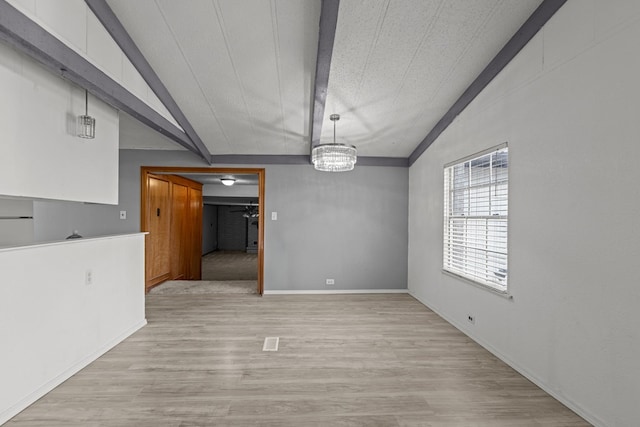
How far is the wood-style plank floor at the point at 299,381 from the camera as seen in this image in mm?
1975

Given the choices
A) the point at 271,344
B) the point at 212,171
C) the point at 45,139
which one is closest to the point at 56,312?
the point at 45,139

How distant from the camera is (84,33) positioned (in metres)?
2.15

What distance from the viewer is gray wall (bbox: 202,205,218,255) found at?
11782mm

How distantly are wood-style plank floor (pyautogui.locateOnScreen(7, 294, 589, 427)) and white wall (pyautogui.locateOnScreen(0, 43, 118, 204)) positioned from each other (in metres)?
1.54

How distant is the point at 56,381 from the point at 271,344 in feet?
5.56

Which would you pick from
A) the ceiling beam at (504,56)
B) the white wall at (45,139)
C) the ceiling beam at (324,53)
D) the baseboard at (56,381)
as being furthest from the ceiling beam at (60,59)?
the ceiling beam at (504,56)

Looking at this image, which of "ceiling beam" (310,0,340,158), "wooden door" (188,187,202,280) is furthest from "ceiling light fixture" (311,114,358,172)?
"wooden door" (188,187,202,280)

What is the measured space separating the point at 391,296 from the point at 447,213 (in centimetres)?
175

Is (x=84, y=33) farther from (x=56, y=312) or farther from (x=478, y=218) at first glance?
(x=478, y=218)

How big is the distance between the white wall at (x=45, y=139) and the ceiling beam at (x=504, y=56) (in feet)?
12.5

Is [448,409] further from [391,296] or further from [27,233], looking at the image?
[27,233]

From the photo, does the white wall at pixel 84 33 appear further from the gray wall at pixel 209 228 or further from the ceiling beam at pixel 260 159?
the gray wall at pixel 209 228

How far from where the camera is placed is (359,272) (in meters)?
5.19

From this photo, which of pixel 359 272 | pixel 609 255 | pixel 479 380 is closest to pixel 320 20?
pixel 609 255
